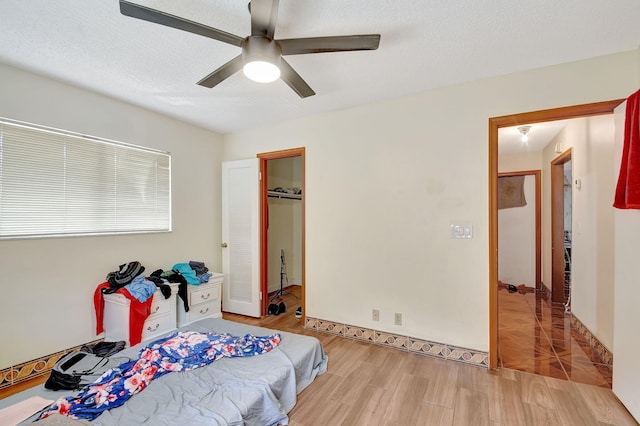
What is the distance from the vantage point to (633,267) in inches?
75.6

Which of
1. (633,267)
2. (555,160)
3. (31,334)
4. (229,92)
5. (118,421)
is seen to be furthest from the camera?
(555,160)

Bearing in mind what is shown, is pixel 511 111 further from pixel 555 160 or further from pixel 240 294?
pixel 240 294

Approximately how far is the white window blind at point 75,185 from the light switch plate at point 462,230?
10.8 feet

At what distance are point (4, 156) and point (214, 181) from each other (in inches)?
82.5

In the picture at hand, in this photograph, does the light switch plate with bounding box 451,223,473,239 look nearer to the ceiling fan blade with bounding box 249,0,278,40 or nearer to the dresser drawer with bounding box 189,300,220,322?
the ceiling fan blade with bounding box 249,0,278,40

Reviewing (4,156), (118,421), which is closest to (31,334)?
(4,156)

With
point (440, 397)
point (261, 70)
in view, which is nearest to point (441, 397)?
point (440, 397)

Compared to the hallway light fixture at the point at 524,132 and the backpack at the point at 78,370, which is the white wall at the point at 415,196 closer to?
the hallway light fixture at the point at 524,132

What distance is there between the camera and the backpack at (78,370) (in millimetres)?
1684

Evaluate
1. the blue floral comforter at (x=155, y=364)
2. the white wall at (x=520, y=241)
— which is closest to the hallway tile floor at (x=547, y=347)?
the white wall at (x=520, y=241)

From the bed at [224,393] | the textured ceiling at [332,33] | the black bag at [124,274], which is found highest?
the textured ceiling at [332,33]

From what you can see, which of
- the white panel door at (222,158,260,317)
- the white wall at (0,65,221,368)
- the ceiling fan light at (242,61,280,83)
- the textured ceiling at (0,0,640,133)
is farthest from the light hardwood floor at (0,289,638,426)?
the textured ceiling at (0,0,640,133)

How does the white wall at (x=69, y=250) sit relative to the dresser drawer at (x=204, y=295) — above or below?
above

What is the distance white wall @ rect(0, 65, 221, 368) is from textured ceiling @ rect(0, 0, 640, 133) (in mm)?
208
